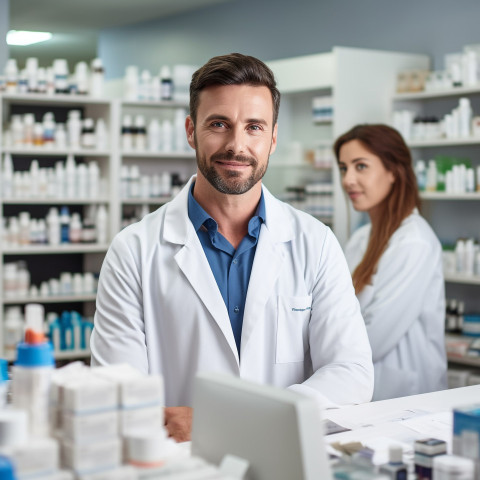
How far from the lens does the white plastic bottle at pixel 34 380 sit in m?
1.15

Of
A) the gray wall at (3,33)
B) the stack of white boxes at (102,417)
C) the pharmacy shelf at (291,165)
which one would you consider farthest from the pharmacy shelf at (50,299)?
the stack of white boxes at (102,417)

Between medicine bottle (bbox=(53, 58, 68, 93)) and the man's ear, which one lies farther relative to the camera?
medicine bottle (bbox=(53, 58, 68, 93))

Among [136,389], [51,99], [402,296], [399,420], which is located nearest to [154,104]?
[51,99]

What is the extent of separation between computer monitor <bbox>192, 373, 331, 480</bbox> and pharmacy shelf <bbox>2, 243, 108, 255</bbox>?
4.52 meters

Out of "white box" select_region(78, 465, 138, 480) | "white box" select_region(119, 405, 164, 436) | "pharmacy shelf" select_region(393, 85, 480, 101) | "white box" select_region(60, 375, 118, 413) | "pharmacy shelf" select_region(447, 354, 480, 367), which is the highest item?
"pharmacy shelf" select_region(393, 85, 480, 101)

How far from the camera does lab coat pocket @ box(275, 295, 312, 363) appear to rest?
2260 mm

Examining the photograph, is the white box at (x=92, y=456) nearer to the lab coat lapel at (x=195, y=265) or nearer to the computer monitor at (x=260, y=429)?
the computer monitor at (x=260, y=429)

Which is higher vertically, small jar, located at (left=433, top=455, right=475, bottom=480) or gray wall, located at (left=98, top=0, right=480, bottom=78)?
gray wall, located at (left=98, top=0, right=480, bottom=78)

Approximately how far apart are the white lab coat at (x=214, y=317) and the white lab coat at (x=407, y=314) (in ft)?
3.89

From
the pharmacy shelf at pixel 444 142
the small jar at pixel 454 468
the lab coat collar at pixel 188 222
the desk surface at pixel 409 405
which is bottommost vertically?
the desk surface at pixel 409 405

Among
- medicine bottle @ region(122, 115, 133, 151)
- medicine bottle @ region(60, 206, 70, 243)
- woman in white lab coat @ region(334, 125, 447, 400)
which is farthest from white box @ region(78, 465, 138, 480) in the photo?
medicine bottle @ region(122, 115, 133, 151)

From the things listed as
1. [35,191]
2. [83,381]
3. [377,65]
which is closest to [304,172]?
[377,65]

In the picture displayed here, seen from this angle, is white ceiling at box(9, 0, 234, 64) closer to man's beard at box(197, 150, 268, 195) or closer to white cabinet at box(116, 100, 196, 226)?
white cabinet at box(116, 100, 196, 226)

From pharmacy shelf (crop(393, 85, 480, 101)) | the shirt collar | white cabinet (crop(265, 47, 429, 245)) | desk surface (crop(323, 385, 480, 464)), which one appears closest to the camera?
desk surface (crop(323, 385, 480, 464))
